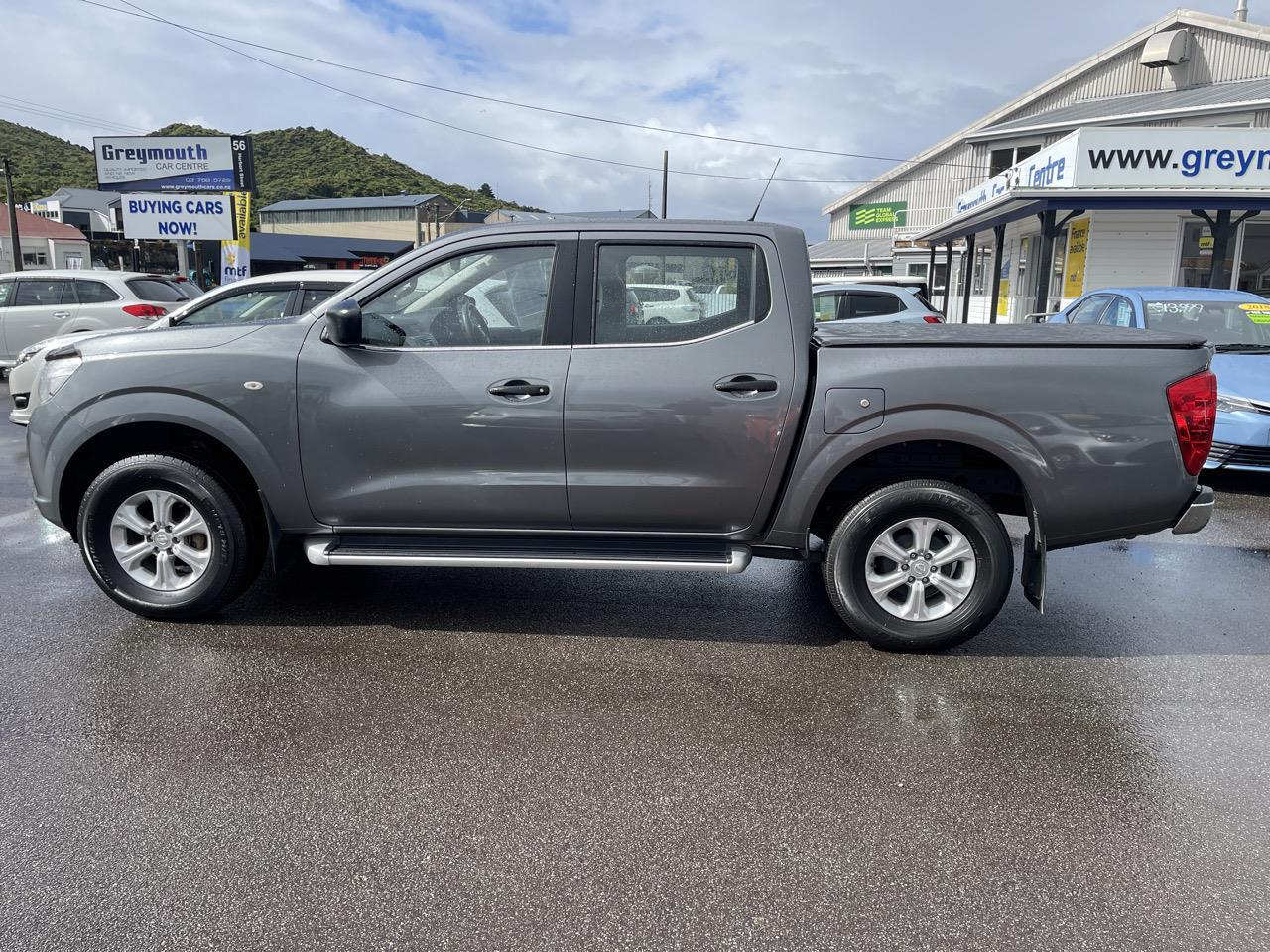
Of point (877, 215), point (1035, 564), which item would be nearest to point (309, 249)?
point (877, 215)

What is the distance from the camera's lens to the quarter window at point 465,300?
443 cm

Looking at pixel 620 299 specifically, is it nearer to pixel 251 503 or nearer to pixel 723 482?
pixel 723 482

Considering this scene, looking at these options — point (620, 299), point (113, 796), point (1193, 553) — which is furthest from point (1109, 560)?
point (113, 796)

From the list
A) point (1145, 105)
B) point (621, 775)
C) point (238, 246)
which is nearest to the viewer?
point (621, 775)

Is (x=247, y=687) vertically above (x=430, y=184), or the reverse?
(x=430, y=184)

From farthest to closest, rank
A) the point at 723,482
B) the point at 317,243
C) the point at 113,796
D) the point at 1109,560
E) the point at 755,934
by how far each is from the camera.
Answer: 1. the point at 317,243
2. the point at 1109,560
3. the point at 723,482
4. the point at 113,796
5. the point at 755,934

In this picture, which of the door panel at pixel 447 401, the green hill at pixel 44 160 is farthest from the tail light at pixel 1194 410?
the green hill at pixel 44 160

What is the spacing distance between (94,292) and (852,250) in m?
36.5

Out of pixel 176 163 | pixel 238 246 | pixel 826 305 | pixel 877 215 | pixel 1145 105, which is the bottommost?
pixel 826 305

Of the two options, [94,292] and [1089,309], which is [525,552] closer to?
[1089,309]

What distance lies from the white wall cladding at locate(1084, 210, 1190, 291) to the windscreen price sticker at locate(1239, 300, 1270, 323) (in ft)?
30.3

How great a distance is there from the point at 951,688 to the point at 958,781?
32.6 inches

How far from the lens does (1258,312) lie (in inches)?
348

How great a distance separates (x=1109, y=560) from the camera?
20.0ft
